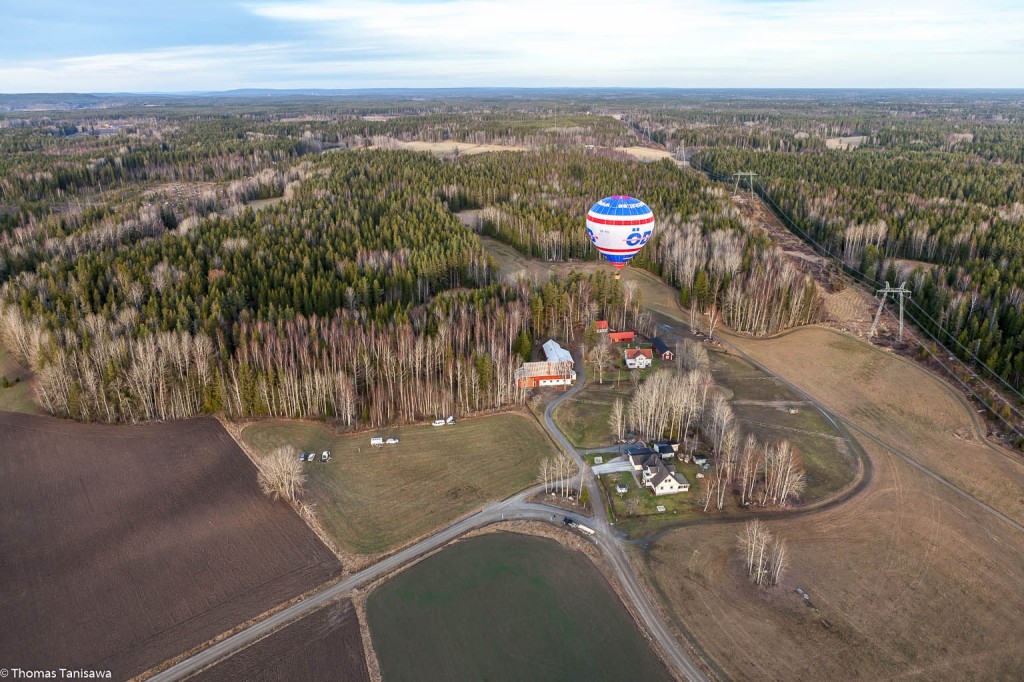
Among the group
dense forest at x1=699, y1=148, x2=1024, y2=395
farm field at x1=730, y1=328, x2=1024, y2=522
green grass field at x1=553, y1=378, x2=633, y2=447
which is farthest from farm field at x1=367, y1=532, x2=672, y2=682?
dense forest at x1=699, y1=148, x2=1024, y2=395

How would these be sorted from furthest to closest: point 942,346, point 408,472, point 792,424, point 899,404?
point 942,346 < point 899,404 < point 792,424 < point 408,472

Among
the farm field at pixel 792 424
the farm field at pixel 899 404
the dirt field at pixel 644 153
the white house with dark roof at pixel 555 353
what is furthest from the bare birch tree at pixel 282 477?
A: the dirt field at pixel 644 153

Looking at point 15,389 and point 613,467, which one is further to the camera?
point 15,389

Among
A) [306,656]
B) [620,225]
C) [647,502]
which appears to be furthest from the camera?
[620,225]

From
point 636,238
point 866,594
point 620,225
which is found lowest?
point 866,594

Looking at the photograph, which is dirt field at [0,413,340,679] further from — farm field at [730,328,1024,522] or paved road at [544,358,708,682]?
farm field at [730,328,1024,522]
